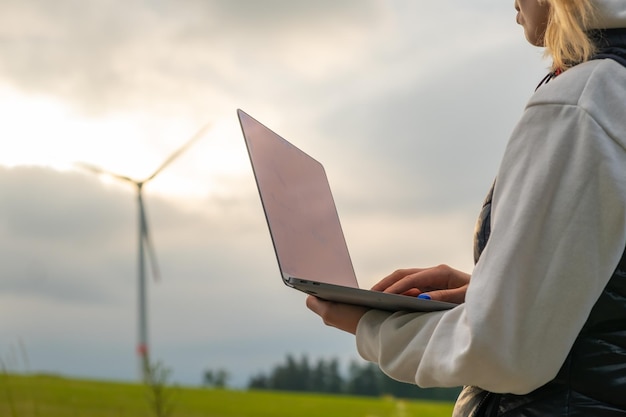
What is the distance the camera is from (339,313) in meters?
0.86


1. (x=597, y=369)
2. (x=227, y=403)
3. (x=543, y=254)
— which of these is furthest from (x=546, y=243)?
(x=227, y=403)

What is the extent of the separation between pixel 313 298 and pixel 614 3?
0.45 metres

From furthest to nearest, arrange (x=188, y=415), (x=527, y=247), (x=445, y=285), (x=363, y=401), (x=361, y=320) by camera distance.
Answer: (x=363, y=401) < (x=188, y=415) < (x=445, y=285) < (x=361, y=320) < (x=527, y=247)

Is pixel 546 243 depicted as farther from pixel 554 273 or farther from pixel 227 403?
pixel 227 403

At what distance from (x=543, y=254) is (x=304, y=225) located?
42 centimetres

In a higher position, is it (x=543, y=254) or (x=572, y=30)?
(x=572, y=30)

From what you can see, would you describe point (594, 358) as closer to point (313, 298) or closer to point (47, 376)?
point (313, 298)

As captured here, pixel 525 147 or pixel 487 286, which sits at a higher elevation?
pixel 525 147

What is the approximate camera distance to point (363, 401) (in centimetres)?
1262

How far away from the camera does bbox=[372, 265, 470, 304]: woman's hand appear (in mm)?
874

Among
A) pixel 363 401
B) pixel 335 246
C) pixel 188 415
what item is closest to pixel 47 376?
pixel 188 415

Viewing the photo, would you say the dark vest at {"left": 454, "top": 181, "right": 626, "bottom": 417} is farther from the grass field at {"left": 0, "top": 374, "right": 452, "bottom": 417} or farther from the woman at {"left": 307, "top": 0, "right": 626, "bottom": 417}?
the grass field at {"left": 0, "top": 374, "right": 452, "bottom": 417}

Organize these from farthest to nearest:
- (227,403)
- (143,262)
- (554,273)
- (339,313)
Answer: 1. (227,403)
2. (143,262)
3. (339,313)
4. (554,273)

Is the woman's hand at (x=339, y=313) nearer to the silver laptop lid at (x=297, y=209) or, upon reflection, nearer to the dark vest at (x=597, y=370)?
the silver laptop lid at (x=297, y=209)
